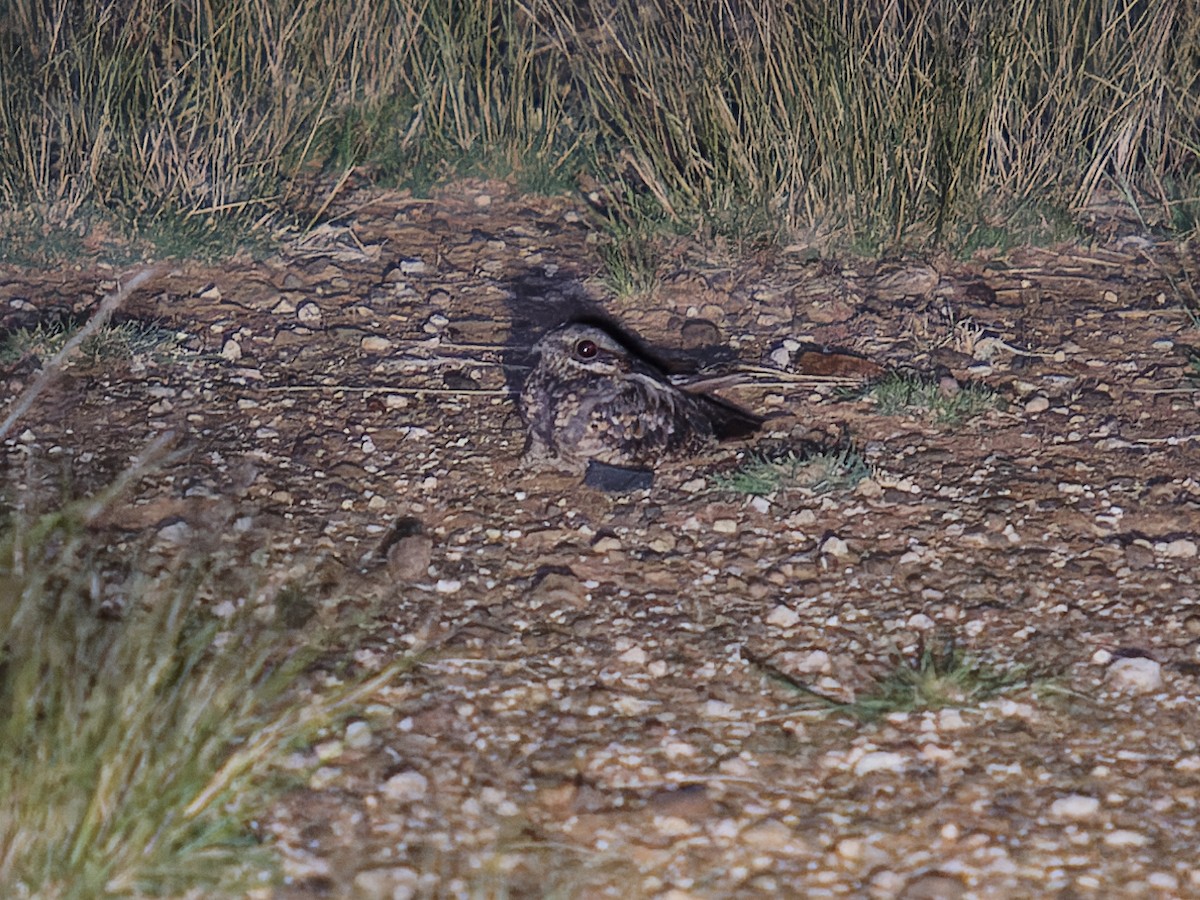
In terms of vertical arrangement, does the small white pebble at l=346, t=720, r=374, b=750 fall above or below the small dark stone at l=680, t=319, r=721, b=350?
below

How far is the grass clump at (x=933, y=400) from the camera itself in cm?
377

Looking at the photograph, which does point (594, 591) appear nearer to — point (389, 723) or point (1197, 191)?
point (389, 723)

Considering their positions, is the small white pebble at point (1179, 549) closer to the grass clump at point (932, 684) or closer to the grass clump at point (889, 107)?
the grass clump at point (932, 684)

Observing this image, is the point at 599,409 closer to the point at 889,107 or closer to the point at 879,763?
the point at 879,763

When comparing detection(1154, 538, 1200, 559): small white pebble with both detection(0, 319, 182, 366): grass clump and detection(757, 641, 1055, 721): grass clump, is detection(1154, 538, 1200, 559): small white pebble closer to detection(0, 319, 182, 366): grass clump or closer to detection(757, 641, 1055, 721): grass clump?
detection(757, 641, 1055, 721): grass clump

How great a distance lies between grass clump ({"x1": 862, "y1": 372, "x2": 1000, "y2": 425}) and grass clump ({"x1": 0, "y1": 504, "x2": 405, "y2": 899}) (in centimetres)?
174

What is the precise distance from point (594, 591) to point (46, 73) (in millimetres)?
2910

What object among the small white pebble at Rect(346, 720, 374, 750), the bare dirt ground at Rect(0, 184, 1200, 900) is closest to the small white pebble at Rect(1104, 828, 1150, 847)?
the bare dirt ground at Rect(0, 184, 1200, 900)

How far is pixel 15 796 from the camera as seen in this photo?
7.22 feet

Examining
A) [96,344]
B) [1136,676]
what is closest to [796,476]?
[1136,676]

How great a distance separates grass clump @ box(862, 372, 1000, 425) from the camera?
377 cm

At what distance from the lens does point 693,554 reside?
129 inches

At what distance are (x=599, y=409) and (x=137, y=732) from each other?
1.51 metres

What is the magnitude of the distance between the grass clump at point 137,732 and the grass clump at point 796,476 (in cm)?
113
